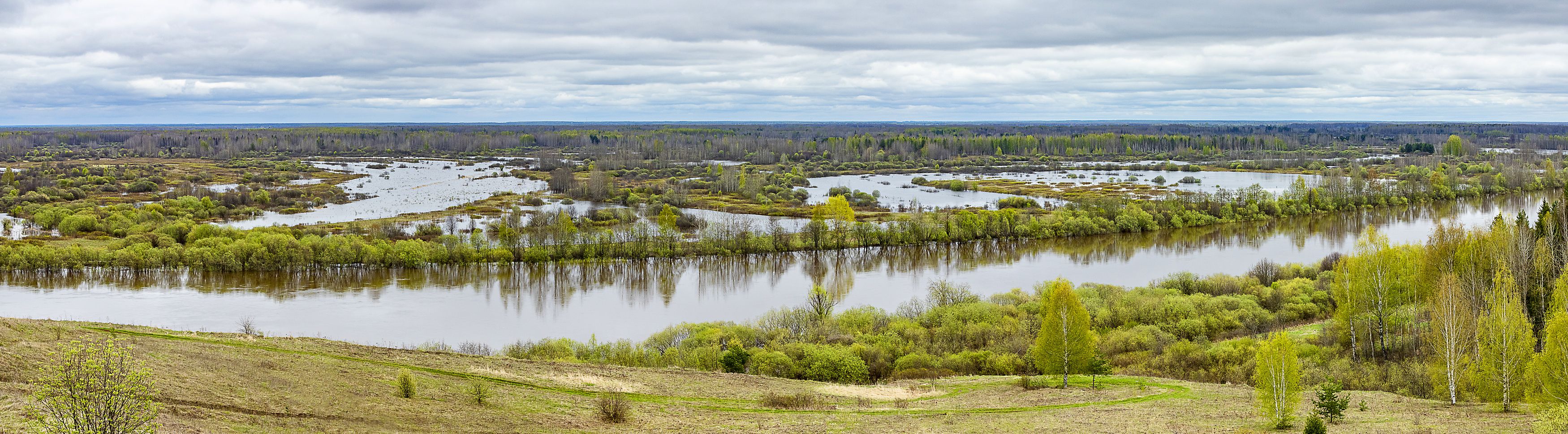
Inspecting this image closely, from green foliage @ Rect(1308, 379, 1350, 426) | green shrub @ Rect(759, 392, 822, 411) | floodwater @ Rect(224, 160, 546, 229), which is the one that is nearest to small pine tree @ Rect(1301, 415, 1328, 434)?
green foliage @ Rect(1308, 379, 1350, 426)

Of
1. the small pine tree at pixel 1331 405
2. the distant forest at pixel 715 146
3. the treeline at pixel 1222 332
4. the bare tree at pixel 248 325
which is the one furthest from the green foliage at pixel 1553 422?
the distant forest at pixel 715 146

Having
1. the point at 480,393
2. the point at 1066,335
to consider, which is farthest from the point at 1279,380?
the point at 480,393

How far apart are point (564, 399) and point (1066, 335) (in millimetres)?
10126

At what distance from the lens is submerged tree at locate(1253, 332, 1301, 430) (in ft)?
50.9

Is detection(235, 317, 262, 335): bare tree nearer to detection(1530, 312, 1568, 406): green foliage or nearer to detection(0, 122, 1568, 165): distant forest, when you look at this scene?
detection(1530, 312, 1568, 406): green foliage

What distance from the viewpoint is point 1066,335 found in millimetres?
20594

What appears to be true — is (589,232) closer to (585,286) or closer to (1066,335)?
(585,286)

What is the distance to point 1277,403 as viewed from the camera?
15.7 m

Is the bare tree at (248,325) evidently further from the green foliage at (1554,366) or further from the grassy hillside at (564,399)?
the green foliage at (1554,366)

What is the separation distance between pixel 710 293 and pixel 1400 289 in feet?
69.4

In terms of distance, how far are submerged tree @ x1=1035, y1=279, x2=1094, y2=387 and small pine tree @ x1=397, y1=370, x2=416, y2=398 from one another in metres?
12.3

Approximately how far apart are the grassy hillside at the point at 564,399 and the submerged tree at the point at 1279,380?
39 centimetres

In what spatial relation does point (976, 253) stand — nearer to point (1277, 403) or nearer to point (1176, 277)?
point (1176, 277)

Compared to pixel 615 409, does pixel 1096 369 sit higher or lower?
lower
